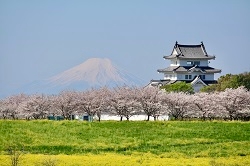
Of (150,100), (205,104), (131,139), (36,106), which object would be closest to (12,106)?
(36,106)

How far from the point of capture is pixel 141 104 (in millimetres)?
70812

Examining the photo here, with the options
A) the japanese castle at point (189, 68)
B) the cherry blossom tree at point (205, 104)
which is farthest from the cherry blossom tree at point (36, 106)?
the japanese castle at point (189, 68)

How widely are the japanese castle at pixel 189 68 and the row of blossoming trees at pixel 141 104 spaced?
2344 centimetres

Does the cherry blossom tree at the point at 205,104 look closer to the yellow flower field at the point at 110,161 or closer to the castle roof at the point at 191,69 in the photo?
the castle roof at the point at 191,69

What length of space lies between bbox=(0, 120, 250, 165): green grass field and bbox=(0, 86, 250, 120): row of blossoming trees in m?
12.1

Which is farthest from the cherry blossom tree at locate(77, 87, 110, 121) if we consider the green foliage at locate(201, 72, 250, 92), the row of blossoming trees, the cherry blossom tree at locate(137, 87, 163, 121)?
the green foliage at locate(201, 72, 250, 92)

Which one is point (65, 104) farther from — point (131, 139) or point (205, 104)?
point (131, 139)

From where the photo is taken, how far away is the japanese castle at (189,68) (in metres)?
98.1

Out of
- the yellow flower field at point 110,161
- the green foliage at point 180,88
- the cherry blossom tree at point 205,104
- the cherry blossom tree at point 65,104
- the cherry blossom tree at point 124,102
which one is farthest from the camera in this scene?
the green foliage at point 180,88

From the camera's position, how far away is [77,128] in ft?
174

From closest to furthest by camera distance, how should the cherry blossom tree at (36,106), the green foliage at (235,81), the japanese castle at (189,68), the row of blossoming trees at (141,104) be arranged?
the row of blossoming trees at (141,104)
the cherry blossom tree at (36,106)
the green foliage at (235,81)
the japanese castle at (189,68)

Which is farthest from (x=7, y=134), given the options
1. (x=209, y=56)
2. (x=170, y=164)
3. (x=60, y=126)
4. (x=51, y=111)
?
(x=209, y=56)

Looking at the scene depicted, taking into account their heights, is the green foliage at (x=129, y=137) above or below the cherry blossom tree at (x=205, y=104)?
below

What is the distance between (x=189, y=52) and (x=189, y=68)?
571 cm
